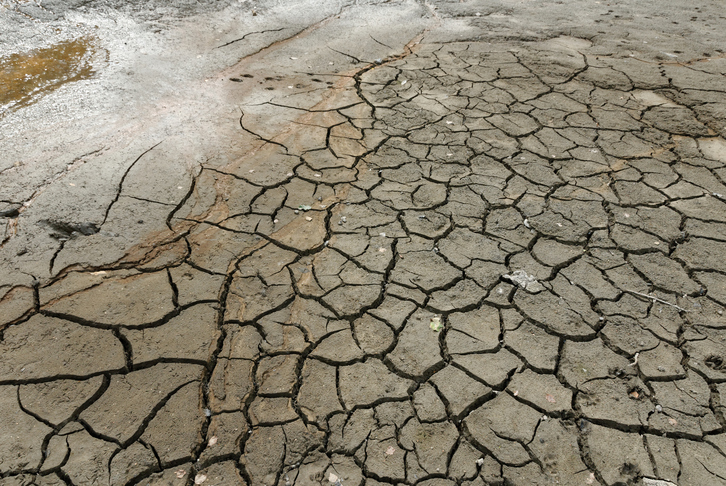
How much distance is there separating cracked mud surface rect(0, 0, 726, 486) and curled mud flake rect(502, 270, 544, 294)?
1 cm

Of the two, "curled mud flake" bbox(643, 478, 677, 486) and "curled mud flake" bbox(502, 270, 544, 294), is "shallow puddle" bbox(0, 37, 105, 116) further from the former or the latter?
"curled mud flake" bbox(643, 478, 677, 486)

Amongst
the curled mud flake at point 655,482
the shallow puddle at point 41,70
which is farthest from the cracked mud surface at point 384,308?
the shallow puddle at point 41,70

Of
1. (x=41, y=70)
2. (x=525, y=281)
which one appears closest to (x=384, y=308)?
(x=525, y=281)

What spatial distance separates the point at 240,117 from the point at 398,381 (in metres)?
2.59

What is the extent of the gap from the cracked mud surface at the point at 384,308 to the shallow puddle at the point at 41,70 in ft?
4.34

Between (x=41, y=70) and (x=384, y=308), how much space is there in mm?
3896

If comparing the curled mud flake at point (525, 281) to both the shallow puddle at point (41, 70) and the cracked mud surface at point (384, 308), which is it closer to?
the cracked mud surface at point (384, 308)

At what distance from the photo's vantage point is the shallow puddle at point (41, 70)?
157 inches

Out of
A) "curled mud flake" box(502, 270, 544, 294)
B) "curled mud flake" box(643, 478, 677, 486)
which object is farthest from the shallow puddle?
"curled mud flake" box(643, 478, 677, 486)

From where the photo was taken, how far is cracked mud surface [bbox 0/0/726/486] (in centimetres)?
196

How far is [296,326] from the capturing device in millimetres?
2416

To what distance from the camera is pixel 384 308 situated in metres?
2.52

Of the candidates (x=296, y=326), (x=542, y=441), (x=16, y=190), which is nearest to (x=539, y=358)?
(x=542, y=441)

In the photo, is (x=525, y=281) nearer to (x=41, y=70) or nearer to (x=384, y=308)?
(x=384, y=308)
